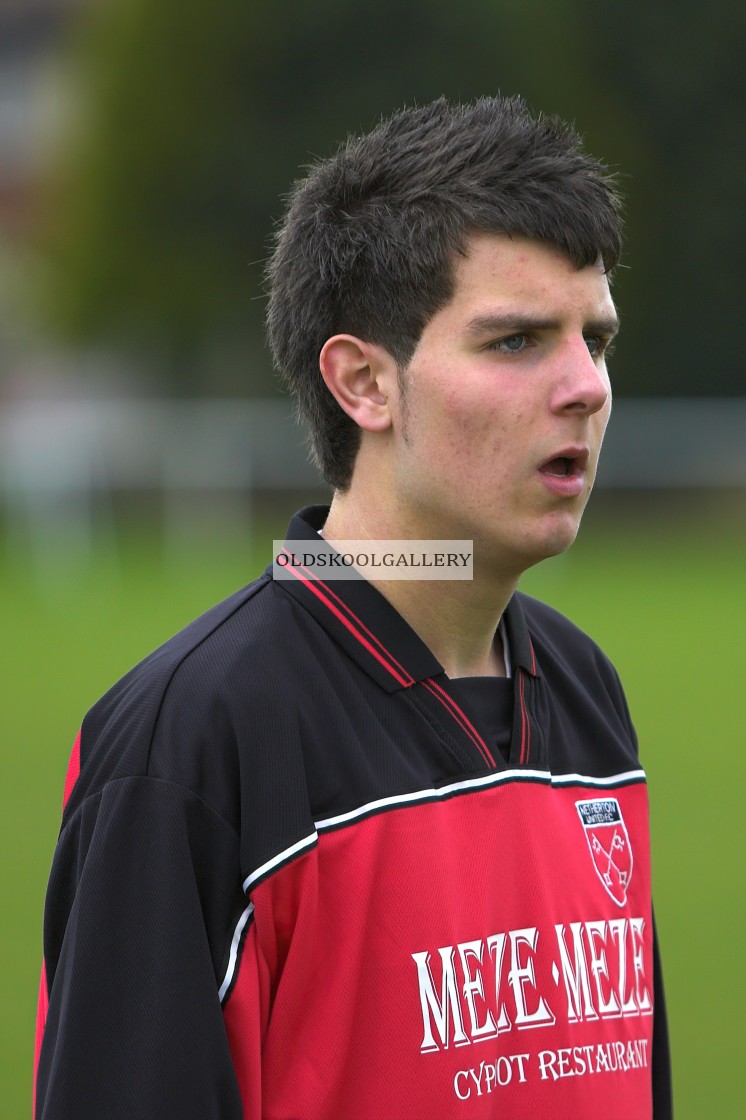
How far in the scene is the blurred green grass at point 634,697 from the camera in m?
4.95

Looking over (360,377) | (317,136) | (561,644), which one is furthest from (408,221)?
(317,136)

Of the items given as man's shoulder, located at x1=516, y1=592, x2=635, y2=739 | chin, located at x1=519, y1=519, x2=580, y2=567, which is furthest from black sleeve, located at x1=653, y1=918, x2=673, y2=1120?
chin, located at x1=519, y1=519, x2=580, y2=567

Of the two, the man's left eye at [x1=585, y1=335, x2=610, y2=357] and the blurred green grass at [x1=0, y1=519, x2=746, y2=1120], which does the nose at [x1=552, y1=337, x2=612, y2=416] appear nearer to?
the man's left eye at [x1=585, y1=335, x2=610, y2=357]

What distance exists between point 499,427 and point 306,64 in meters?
23.4

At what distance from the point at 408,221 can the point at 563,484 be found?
0.43 meters

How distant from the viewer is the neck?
2.13 meters

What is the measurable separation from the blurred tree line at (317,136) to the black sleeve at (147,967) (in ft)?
69.0

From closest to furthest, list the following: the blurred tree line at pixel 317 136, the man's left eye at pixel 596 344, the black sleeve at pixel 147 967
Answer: the black sleeve at pixel 147 967 → the man's left eye at pixel 596 344 → the blurred tree line at pixel 317 136

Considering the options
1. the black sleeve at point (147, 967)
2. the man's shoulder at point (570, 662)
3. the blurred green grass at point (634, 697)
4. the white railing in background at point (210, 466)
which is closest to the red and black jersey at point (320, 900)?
the black sleeve at point (147, 967)

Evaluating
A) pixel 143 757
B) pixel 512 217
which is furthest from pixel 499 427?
pixel 143 757

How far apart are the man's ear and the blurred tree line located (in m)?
20.5

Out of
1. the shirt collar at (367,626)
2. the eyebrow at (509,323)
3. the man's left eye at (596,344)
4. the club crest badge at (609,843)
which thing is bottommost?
the club crest badge at (609,843)

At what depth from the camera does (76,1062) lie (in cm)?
175

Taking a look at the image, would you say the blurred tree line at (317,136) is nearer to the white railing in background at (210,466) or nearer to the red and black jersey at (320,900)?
the white railing in background at (210,466)
